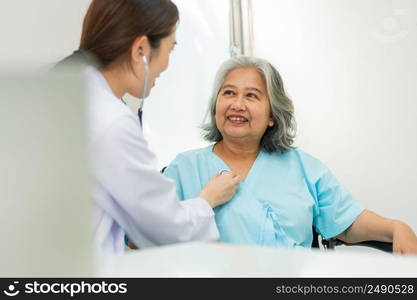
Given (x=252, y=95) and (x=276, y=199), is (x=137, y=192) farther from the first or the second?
(x=252, y=95)

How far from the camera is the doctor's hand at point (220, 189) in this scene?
1187mm

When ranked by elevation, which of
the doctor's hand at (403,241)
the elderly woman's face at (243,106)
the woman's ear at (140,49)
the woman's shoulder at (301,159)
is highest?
the woman's ear at (140,49)

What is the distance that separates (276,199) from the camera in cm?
133

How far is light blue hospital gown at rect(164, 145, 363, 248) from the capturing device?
127cm

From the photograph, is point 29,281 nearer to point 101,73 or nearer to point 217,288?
point 217,288

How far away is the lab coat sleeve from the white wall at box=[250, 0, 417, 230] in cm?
128

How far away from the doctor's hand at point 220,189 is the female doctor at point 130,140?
0.02 meters

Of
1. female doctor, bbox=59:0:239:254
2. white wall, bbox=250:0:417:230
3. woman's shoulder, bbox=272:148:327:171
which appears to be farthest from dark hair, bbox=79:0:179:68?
white wall, bbox=250:0:417:230

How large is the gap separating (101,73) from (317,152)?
4.39 ft

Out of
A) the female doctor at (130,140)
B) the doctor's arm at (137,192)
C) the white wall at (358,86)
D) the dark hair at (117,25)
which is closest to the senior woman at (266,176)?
the female doctor at (130,140)

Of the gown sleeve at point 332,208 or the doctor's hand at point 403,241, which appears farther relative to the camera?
the gown sleeve at point 332,208

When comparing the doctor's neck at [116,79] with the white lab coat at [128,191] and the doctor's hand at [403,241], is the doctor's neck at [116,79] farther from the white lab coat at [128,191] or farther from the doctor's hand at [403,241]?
the doctor's hand at [403,241]

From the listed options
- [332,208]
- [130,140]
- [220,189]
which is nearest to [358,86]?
[332,208]

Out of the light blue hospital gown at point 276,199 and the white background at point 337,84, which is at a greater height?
the white background at point 337,84
